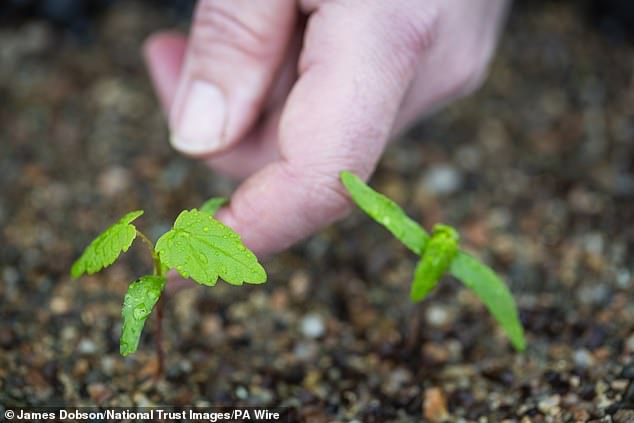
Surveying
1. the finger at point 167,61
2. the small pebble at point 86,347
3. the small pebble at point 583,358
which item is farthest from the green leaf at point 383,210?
the finger at point 167,61

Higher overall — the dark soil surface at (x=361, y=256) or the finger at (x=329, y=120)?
the finger at (x=329, y=120)

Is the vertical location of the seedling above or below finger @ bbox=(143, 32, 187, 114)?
above

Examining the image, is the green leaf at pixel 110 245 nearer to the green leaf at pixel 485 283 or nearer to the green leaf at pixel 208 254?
the green leaf at pixel 208 254

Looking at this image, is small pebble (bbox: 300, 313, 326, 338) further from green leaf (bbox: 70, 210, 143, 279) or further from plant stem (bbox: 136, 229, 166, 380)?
green leaf (bbox: 70, 210, 143, 279)

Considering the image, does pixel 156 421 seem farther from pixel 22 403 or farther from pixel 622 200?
pixel 622 200

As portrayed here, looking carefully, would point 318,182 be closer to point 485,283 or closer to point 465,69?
point 485,283

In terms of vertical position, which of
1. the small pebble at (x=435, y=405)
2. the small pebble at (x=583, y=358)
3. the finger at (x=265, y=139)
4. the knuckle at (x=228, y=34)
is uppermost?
the knuckle at (x=228, y=34)

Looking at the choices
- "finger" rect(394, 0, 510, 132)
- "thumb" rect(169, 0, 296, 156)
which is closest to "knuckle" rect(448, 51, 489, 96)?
"finger" rect(394, 0, 510, 132)
